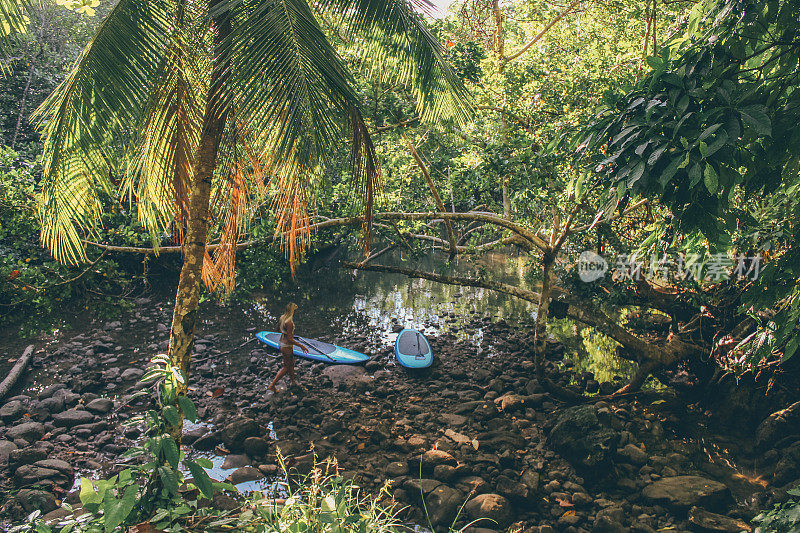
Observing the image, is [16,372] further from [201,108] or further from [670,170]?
[670,170]

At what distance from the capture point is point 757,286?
9.95ft

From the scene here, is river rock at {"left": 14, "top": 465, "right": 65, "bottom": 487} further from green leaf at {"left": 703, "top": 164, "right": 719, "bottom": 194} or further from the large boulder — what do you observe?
green leaf at {"left": 703, "top": 164, "right": 719, "bottom": 194}

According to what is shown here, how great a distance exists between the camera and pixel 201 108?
4.21 meters

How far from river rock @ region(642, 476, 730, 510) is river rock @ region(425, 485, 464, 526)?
1978 millimetres

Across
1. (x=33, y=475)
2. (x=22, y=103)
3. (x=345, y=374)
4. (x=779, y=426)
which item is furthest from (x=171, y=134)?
(x=22, y=103)

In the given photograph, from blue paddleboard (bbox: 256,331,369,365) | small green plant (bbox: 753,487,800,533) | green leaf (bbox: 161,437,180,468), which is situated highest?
green leaf (bbox: 161,437,180,468)

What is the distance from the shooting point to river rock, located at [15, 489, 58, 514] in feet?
13.9

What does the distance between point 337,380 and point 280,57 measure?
559 centimetres

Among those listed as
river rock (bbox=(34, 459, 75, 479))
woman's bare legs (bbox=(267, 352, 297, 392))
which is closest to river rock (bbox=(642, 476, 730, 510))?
woman's bare legs (bbox=(267, 352, 297, 392))

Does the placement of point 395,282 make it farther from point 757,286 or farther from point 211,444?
Result: point 757,286

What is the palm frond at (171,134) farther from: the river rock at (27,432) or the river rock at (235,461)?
the river rock at (27,432)

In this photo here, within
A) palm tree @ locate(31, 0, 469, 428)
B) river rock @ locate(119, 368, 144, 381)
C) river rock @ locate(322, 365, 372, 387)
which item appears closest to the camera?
palm tree @ locate(31, 0, 469, 428)

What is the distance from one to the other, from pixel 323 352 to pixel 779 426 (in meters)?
6.55

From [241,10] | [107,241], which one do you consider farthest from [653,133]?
[107,241]
